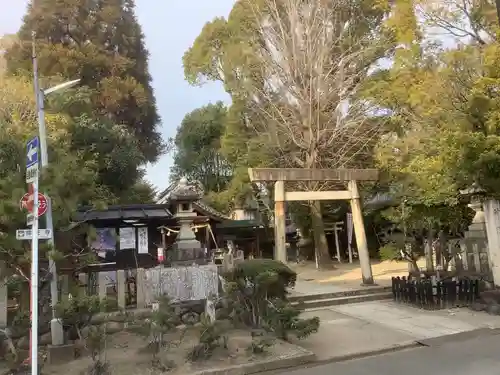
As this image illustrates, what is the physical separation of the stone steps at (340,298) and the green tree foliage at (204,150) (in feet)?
68.4

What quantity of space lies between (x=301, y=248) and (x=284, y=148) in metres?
9.06

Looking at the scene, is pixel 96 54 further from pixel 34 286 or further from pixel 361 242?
pixel 34 286

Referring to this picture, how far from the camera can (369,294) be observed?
12.6 m

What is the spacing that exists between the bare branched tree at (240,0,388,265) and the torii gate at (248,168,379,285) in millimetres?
4121

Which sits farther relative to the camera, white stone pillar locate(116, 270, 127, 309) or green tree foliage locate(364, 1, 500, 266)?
green tree foliage locate(364, 1, 500, 266)

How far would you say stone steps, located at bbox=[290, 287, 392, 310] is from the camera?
1166 centimetres

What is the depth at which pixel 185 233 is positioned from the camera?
49.7 ft

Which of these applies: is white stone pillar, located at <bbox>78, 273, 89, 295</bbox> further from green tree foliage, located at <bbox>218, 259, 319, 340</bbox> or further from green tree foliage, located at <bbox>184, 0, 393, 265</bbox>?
green tree foliage, located at <bbox>184, 0, 393, 265</bbox>

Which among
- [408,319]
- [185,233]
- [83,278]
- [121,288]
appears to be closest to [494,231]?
[408,319]

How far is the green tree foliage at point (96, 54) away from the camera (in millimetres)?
24297

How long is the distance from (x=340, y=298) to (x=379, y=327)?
314cm

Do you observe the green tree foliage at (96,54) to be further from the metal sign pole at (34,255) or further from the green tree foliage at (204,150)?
the metal sign pole at (34,255)

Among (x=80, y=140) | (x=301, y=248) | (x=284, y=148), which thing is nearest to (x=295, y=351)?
(x=284, y=148)

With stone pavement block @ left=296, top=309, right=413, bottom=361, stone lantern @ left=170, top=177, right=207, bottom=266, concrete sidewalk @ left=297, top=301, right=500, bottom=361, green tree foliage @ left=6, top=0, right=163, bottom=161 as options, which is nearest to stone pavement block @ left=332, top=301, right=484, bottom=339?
concrete sidewalk @ left=297, top=301, right=500, bottom=361
